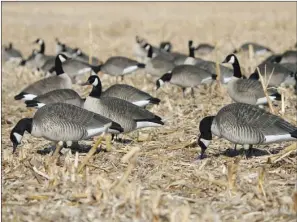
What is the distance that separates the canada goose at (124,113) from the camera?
10859 mm

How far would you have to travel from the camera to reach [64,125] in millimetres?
9688

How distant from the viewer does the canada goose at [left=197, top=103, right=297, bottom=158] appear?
9047mm

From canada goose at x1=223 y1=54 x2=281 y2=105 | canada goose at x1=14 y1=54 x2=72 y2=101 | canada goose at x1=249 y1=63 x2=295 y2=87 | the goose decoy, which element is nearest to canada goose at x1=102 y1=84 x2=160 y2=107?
canada goose at x1=223 y1=54 x2=281 y2=105

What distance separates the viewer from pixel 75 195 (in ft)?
23.6

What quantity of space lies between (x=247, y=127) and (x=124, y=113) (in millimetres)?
2637

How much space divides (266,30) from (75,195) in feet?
93.6

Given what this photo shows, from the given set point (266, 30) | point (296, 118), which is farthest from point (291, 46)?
point (296, 118)

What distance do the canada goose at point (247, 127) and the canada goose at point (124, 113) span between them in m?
1.60

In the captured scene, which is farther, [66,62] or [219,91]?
[66,62]

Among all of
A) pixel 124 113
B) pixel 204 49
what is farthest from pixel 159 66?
pixel 124 113

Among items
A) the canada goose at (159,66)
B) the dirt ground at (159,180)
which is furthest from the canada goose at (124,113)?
the canada goose at (159,66)

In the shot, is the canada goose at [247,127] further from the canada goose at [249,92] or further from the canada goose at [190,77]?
the canada goose at [190,77]

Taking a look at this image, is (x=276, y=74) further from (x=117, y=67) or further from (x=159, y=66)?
(x=117, y=67)

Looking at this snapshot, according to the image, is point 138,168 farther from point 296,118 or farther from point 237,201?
point 296,118
